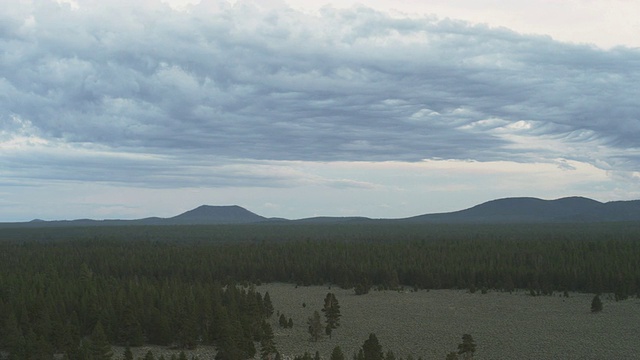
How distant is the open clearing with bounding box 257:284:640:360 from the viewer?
5084cm

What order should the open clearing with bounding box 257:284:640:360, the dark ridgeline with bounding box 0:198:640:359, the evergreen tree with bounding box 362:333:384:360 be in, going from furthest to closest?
1. the dark ridgeline with bounding box 0:198:640:359
2. the open clearing with bounding box 257:284:640:360
3. the evergreen tree with bounding box 362:333:384:360

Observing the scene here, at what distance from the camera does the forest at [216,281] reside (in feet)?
168

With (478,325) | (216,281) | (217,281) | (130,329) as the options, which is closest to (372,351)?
(130,329)

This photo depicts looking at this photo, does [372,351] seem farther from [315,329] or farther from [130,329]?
[130,329]

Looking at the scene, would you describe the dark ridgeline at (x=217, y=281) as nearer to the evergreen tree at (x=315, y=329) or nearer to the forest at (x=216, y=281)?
the forest at (x=216, y=281)

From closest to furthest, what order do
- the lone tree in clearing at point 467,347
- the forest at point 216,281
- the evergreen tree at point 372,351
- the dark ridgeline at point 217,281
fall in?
the evergreen tree at point 372,351
the lone tree in clearing at point 467,347
the forest at point 216,281
the dark ridgeline at point 217,281

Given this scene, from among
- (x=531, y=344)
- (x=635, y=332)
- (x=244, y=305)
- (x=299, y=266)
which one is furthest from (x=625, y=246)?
(x=244, y=305)

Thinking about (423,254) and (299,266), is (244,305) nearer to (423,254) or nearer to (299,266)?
(299,266)

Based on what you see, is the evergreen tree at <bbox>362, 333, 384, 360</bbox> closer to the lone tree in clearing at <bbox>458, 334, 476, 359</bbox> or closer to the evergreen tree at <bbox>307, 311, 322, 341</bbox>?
the lone tree in clearing at <bbox>458, 334, 476, 359</bbox>

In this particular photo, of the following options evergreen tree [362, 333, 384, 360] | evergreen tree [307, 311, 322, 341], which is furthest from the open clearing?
evergreen tree [362, 333, 384, 360]

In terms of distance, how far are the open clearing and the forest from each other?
395cm

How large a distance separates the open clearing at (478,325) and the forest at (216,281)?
395 centimetres

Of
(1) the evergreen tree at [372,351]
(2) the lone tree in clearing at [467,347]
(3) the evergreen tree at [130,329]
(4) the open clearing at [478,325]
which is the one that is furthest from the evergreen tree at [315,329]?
(1) the evergreen tree at [372,351]

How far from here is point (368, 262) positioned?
10731 centimetres
